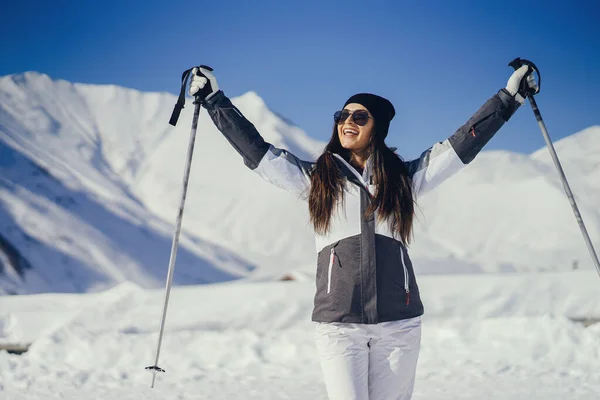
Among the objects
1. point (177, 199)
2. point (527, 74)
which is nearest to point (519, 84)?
point (527, 74)

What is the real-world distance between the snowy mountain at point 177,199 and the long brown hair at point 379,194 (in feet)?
126

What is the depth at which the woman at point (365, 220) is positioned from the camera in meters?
2.41

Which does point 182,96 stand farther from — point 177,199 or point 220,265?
point 177,199

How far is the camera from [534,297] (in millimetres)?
6758

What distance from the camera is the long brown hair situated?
8.25ft

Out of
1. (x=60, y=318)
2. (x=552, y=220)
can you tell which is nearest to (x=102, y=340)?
(x=60, y=318)

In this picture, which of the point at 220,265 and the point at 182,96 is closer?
the point at 182,96

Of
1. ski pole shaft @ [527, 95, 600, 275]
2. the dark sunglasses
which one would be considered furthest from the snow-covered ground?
the dark sunglasses

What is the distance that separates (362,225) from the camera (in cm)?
Answer: 249

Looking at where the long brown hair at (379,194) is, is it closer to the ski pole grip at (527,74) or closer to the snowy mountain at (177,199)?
the ski pole grip at (527,74)

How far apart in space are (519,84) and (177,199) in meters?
48.0

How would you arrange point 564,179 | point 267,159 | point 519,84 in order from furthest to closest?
point 564,179 → point 519,84 → point 267,159

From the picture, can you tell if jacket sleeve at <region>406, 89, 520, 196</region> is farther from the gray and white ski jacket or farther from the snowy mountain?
the snowy mountain

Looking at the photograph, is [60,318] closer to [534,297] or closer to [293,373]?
[293,373]
